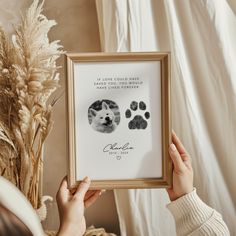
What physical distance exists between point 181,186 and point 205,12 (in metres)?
0.57

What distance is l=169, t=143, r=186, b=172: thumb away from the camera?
1.14m

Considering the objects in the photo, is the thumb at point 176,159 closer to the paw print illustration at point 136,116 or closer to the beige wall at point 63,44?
the paw print illustration at point 136,116

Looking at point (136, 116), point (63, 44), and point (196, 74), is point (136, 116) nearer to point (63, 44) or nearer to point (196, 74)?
point (196, 74)

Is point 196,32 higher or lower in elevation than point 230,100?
higher

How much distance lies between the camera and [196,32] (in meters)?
1.46

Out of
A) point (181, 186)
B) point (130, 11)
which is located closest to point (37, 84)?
point (130, 11)

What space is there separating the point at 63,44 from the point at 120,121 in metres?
0.61

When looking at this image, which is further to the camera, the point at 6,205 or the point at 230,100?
the point at 230,100

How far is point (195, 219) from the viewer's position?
119cm

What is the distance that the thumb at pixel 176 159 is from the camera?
Answer: 1144 mm

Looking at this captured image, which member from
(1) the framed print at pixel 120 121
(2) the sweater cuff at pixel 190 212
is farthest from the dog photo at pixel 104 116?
(2) the sweater cuff at pixel 190 212

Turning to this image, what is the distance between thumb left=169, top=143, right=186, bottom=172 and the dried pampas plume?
41 centimetres

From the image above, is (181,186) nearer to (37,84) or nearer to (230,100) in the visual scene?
(230,100)

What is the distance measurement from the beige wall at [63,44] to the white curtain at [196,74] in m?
0.11
